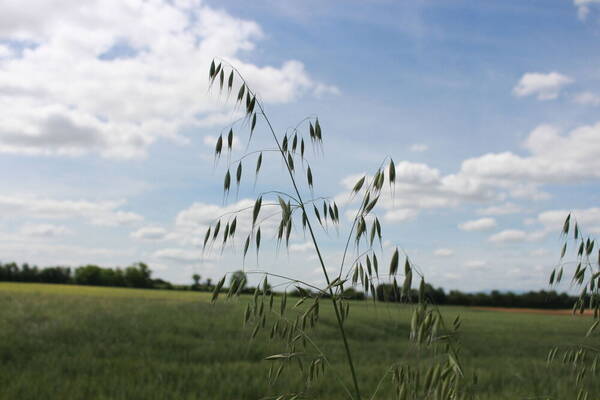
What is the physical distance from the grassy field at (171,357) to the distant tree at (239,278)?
2.31ft

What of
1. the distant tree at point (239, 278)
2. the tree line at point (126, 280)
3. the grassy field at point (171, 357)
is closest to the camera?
the distant tree at point (239, 278)

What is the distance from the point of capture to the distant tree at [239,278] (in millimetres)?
2271

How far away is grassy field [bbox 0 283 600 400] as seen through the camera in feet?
20.2

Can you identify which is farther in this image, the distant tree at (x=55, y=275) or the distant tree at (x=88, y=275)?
the distant tree at (x=88, y=275)

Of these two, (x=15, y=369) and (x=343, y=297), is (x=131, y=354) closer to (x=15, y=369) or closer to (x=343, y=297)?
(x=15, y=369)

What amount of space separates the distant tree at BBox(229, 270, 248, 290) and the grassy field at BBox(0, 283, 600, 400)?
2.31 feet

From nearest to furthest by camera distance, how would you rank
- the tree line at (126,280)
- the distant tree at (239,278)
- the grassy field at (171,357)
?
the distant tree at (239,278), the grassy field at (171,357), the tree line at (126,280)

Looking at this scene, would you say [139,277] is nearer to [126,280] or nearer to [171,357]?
A: [126,280]

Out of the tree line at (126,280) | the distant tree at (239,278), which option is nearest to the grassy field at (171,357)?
the distant tree at (239,278)

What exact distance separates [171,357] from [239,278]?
22.4 feet

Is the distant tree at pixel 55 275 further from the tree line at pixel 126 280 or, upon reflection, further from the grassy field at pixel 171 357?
the grassy field at pixel 171 357

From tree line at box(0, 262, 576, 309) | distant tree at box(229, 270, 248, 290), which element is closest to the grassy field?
distant tree at box(229, 270, 248, 290)

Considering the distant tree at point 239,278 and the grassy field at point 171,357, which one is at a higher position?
the distant tree at point 239,278

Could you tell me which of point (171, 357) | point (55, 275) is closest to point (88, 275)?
point (55, 275)
